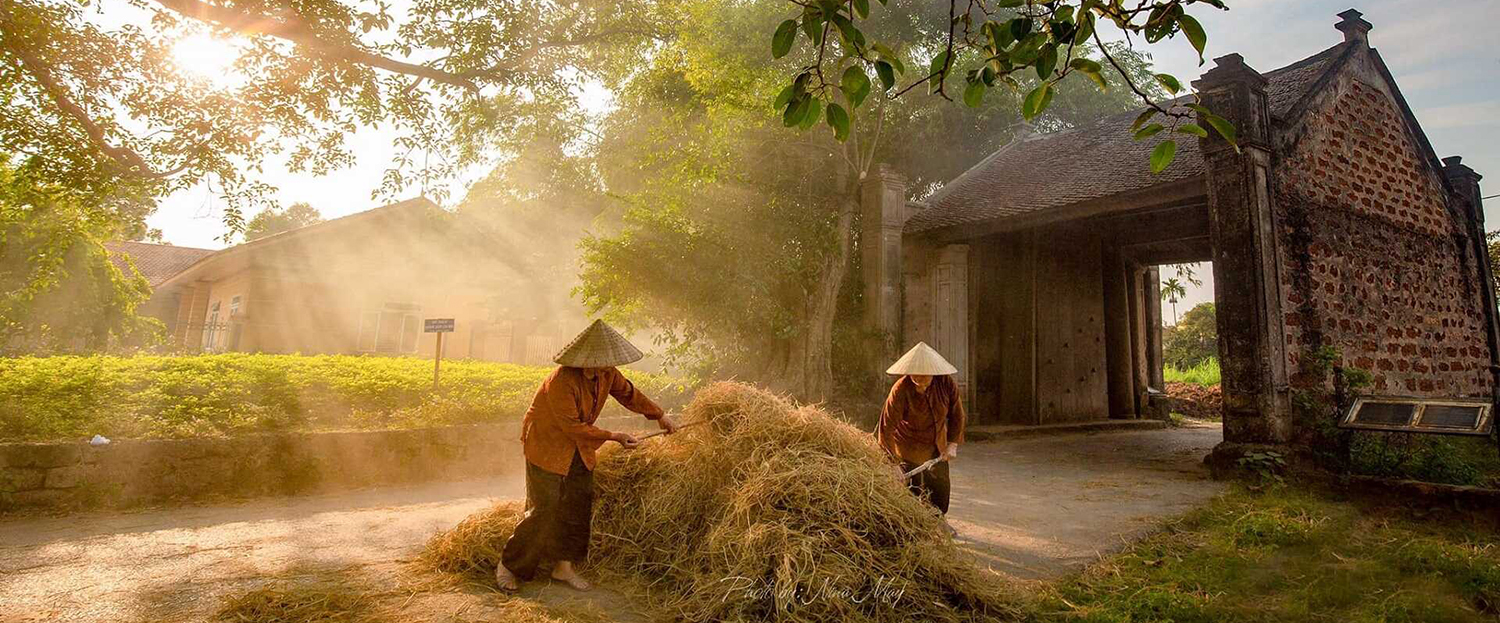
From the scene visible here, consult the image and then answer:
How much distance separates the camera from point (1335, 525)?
5.40 meters

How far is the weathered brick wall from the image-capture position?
319 inches

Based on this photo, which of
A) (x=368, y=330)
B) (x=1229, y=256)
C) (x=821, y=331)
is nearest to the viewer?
(x=1229, y=256)

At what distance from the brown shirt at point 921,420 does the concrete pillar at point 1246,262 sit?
445cm

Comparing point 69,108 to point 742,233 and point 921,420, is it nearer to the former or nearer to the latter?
point 742,233

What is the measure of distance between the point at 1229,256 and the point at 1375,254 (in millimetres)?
3368

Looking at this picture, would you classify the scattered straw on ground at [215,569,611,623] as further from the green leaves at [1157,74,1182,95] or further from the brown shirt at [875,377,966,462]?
the green leaves at [1157,74,1182,95]

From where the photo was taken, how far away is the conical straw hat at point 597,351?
403 cm

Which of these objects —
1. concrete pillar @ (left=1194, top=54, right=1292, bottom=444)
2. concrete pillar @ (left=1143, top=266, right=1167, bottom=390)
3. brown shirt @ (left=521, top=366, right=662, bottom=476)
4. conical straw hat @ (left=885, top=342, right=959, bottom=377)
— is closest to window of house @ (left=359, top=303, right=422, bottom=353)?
brown shirt @ (left=521, top=366, right=662, bottom=476)

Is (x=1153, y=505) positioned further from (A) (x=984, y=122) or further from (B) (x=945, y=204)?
(A) (x=984, y=122)

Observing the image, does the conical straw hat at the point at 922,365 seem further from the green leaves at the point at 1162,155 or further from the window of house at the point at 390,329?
the window of house at the point at 390,329

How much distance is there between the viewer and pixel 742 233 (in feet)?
34.4

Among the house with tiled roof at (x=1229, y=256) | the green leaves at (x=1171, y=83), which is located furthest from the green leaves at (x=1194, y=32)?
the house with tiled roof at (x=1229, y=256)

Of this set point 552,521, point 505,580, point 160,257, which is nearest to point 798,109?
point 552,521

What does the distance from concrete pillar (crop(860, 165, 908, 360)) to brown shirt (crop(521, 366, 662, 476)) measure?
7.26 metres
